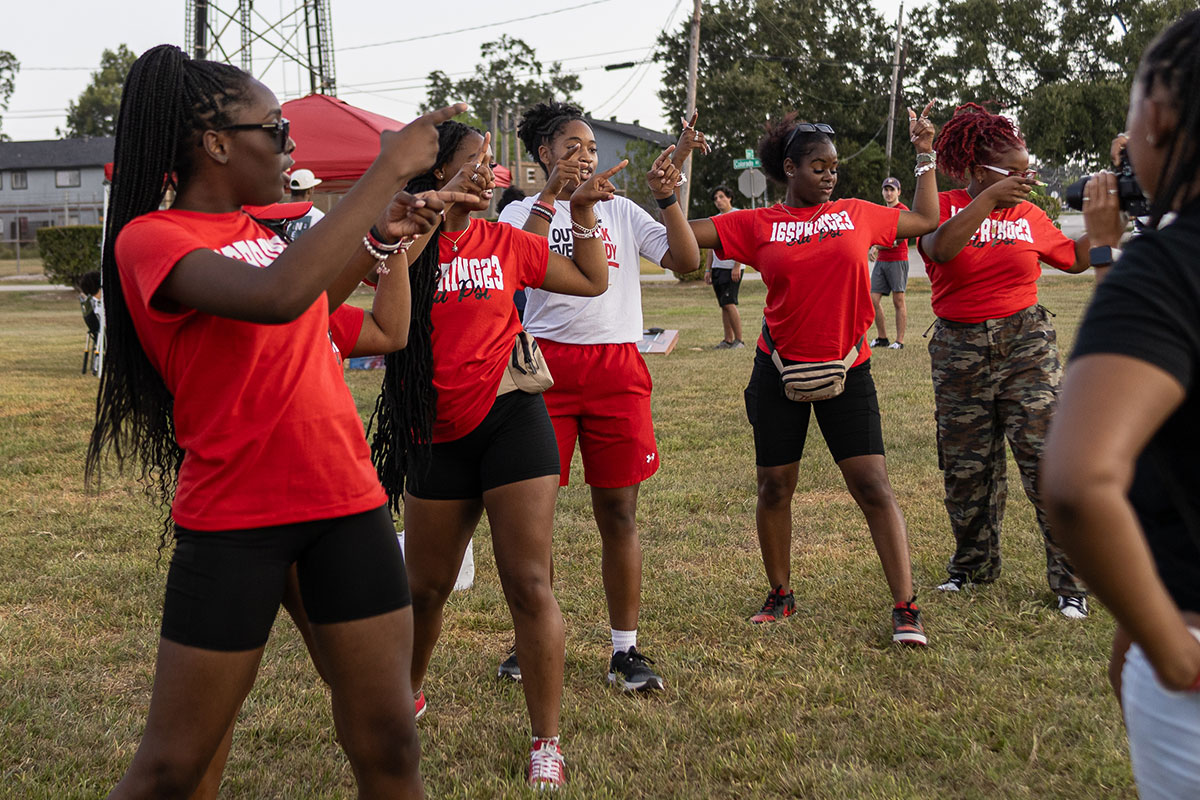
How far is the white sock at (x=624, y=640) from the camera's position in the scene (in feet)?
15.3

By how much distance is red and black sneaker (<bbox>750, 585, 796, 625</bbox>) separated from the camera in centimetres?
526

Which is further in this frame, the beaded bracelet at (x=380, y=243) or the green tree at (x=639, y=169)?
the green tree at (x=639, y=169)

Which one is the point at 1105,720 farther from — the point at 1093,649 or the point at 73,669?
the point at 73,669

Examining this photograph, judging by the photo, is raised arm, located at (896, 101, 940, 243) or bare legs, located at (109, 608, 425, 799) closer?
bare legs, located at (109, 608, 425, 799)

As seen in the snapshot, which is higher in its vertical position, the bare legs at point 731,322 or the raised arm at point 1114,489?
the raised arm at point 1114,489

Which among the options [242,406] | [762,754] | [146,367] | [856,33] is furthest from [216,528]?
[856,33]

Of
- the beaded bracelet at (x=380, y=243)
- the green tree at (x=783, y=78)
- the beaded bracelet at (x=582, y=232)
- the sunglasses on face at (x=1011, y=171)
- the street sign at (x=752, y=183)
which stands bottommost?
the beaded bracelet at (x=380, y=243)

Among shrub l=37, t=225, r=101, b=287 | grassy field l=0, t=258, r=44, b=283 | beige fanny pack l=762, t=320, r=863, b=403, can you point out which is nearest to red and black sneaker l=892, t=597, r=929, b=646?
beige fanny pack l=762, t=320, r=863, b=403

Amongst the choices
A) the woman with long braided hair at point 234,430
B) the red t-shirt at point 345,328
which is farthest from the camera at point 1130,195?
the red t-shirt at point 345,328

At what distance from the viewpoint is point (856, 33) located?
6344cm

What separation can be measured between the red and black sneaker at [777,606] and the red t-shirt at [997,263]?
1.69m

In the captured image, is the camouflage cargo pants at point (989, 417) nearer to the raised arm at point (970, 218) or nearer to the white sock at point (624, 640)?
the raised arm at point (970, 218)

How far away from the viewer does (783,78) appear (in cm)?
5891

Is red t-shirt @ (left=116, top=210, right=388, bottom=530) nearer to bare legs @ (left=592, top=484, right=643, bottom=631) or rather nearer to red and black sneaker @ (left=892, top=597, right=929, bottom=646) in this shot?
bare legs @ (left=592, top=484, right=643, bottom=631)
